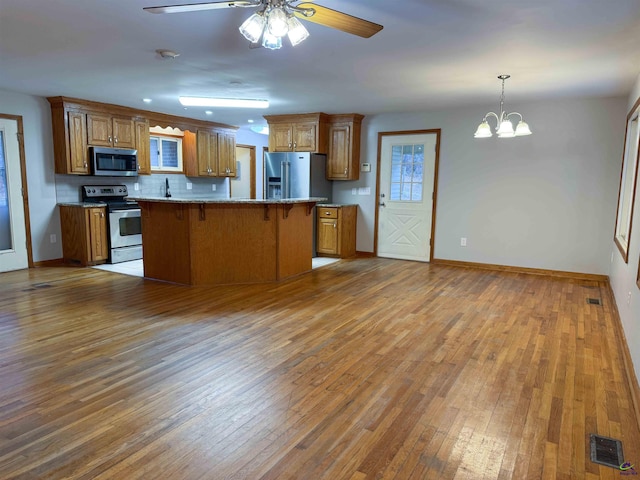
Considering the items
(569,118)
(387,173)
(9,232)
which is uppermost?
(569,118)

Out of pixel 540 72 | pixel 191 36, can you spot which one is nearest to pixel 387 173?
pixel 540 72

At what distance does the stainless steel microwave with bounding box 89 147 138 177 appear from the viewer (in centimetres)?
605

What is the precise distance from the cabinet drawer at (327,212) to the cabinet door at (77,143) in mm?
3492

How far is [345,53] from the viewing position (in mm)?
3502

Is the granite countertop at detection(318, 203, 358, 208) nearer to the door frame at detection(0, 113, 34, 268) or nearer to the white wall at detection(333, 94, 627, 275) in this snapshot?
the white wall at detection(333, 94, 627, 275)

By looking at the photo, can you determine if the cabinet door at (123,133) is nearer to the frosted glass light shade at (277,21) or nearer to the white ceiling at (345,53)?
the white ceiling at (345,53)

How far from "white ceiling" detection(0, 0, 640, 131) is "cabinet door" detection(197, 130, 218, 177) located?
205 cm

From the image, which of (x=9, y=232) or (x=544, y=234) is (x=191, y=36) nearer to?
(x=9, y=232)

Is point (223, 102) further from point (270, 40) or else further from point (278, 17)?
point (278, 17)

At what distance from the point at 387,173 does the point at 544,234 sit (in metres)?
2.48

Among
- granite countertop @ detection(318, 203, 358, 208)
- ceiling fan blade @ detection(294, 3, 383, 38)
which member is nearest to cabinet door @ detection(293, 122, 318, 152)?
granite countertop @ detection(318, 203, 358, 208)

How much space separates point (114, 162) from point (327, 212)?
10.8 ft

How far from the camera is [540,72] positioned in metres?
4.04

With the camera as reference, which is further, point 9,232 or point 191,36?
point 9,232
